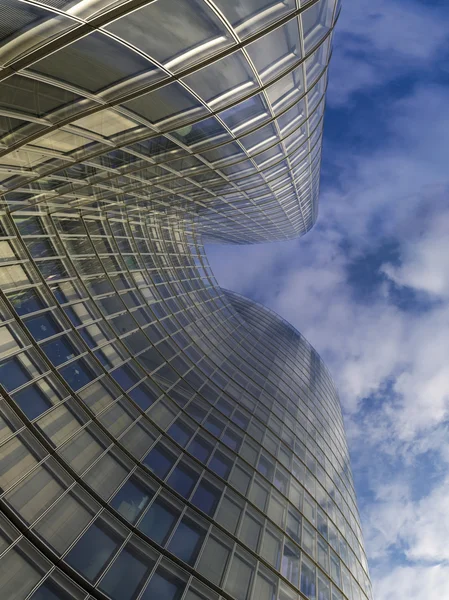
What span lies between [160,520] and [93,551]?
3.32m

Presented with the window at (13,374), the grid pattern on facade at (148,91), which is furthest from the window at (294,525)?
the grid pattern on facade at (148,91)

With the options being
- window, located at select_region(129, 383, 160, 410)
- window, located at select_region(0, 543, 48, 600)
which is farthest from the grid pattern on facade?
window, located at select_region(0, 543, 48, 600)

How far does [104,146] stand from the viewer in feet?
47.6

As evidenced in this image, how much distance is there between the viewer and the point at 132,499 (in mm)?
15203

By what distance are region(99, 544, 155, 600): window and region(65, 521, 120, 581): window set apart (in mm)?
367

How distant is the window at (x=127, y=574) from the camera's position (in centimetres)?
1201

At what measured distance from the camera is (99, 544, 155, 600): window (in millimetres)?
12008


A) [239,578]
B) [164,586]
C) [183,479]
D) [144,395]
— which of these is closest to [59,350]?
[144,395]

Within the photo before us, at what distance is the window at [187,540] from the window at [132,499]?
1.79 m

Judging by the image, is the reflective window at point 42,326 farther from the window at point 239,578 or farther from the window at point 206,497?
the window at point 239,578

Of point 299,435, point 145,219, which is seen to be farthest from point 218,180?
point 299,435

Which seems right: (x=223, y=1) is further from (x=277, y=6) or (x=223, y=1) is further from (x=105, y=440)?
(x=105, y=440)

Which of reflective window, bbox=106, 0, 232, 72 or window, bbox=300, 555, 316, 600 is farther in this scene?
window, bbox=300, 555, 316, 600

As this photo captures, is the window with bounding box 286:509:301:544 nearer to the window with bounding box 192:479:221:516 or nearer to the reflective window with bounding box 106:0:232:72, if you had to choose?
the window with bounding box 192:479:221:516
